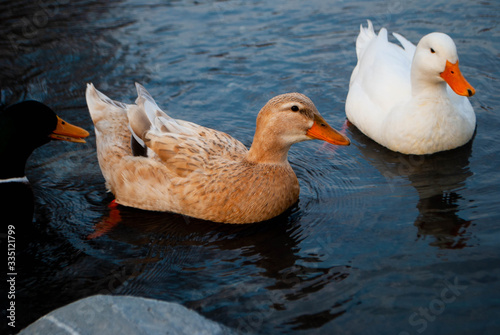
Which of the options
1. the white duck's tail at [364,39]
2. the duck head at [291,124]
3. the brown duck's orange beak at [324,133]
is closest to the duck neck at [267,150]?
the duck head at [291,124]

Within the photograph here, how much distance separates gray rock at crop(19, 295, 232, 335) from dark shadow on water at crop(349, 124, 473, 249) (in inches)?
88.0

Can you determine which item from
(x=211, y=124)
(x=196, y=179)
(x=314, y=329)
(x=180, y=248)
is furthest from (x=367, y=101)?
(x=314, y=329)

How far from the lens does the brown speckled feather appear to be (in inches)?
208

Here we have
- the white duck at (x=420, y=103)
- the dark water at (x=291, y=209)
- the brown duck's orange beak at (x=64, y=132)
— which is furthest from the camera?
the white duck at (x=420, y=103)

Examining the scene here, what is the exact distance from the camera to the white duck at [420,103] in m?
6.04

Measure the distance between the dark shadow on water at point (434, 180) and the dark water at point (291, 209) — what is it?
0.02 meters

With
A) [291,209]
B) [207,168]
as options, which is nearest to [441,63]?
[291,209]

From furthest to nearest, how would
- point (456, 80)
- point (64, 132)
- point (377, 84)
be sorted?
point (377, 84), point (456, 80), point (64, 132)

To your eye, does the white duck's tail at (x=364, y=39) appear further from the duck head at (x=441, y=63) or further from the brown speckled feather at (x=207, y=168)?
the brown speckled feather at (x=207, y=168)

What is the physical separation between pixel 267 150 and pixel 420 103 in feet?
6.95

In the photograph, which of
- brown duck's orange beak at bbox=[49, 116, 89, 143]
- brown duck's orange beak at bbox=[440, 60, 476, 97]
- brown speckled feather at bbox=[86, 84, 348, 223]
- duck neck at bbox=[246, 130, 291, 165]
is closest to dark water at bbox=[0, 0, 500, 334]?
brown speckled feather at bbox=[86, 84, 348, 223]

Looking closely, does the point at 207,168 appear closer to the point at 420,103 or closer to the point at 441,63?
the point at 420,103

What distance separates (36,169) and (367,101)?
4108 mm

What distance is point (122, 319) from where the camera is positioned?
370 cm
